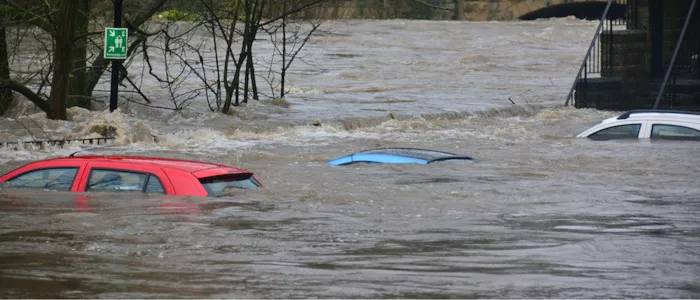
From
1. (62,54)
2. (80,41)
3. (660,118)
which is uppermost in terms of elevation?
(80,41)

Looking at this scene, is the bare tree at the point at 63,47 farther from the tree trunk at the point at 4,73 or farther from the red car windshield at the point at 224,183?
the red car windshield at the point at 224,183

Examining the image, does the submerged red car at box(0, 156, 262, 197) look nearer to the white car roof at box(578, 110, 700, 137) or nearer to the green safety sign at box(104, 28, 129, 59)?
the white car roof at box(578, 110, 700, 137)

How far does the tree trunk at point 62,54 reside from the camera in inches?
863

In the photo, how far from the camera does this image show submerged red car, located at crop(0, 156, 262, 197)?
1145 cm

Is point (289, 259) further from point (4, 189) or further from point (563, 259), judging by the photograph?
point (4, 189)

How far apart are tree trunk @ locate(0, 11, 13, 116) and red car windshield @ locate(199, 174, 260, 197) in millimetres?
10575

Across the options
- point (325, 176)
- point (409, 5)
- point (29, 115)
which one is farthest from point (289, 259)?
point (409, 5)

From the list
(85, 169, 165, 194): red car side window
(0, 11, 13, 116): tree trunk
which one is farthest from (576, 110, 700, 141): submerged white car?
(0, 11, 13, 116): tree trunk

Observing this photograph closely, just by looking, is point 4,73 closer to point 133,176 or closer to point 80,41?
point 80,41

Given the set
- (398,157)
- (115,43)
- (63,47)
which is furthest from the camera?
(63,47)

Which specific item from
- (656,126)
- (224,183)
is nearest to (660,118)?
(656,126)

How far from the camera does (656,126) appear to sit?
59.2 ft

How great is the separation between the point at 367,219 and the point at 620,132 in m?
7.33

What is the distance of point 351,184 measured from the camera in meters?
15.1
